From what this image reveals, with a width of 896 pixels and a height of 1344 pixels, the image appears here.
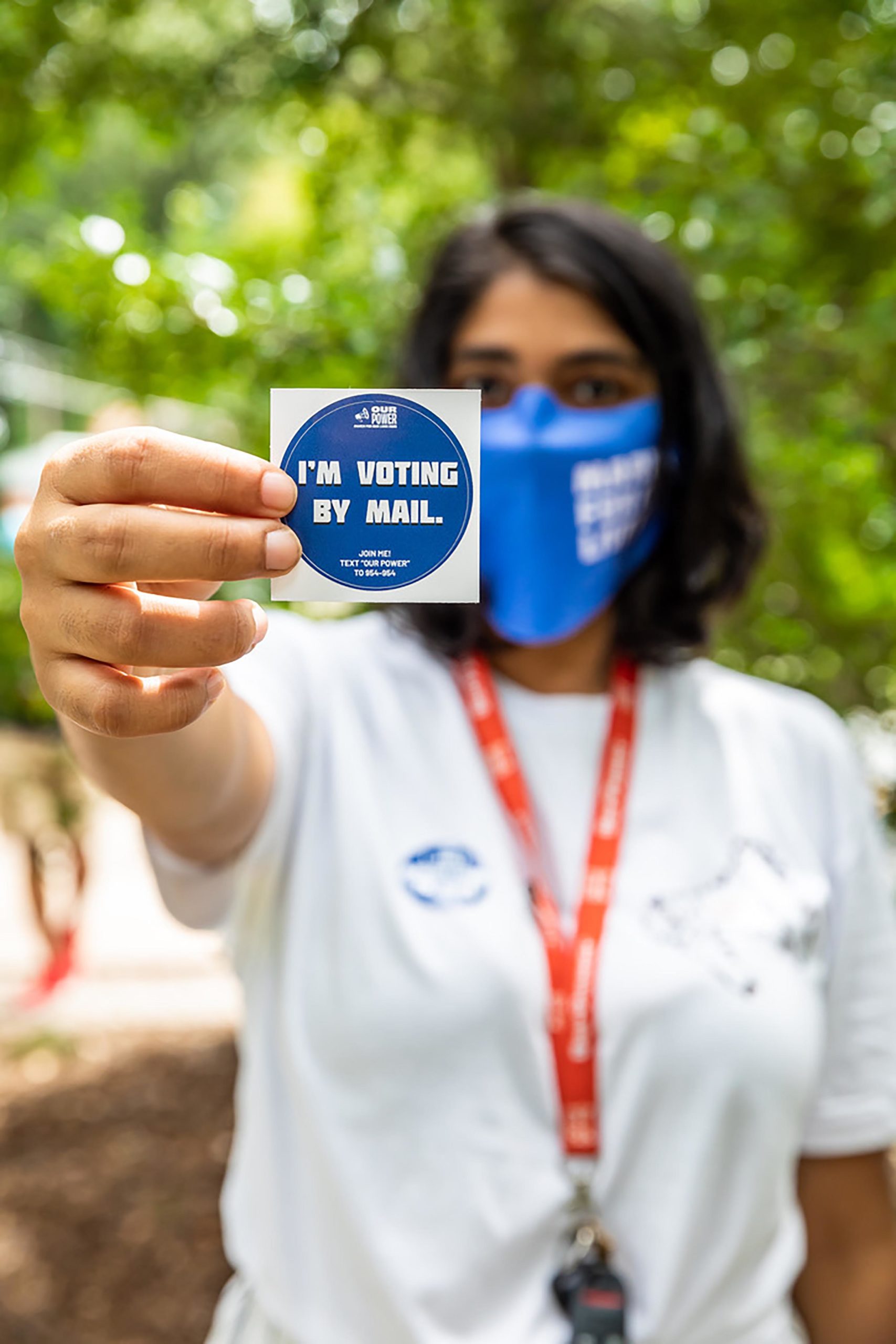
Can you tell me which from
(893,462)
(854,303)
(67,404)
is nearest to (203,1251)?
(893,462)

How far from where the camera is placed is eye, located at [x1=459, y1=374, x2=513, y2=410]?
1.67 m

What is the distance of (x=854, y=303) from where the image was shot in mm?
2824

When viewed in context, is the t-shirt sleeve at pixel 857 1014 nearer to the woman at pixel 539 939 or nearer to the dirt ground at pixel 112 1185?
the woman at pixel 539 939

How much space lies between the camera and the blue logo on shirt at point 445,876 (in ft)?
5.11

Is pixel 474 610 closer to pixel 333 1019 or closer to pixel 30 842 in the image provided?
pixel 333 1019

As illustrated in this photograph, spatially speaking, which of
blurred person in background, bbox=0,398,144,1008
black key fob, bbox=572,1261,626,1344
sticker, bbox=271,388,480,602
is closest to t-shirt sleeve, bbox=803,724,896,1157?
black key fob, bbox=572,1261,626,1344

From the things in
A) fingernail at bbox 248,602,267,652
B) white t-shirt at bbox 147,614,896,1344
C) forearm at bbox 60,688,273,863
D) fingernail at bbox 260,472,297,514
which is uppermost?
fingernail at bbox 260,472,297,514

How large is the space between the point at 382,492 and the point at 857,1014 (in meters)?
1.24

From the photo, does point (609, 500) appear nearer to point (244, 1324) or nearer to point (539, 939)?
point (539, 939)

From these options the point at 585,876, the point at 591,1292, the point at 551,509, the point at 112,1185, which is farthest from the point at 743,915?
the point at 112,1185

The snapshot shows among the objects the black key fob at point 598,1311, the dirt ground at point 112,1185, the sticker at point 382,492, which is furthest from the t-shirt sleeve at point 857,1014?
the dirt ground at point 112,1185

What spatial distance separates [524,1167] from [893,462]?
198 cm

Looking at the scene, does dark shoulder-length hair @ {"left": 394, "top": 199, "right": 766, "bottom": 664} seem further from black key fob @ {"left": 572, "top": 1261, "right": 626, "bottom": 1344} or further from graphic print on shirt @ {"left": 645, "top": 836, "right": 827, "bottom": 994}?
black key fob @ {"left": 572, "top": 1261, "right": 626, "bottom": 1344}

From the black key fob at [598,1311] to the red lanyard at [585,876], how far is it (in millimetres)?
157
